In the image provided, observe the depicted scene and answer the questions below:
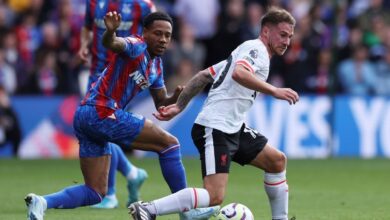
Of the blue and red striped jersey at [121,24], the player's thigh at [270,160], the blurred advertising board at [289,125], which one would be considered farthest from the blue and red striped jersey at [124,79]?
the blurred advertising board at [289,125]

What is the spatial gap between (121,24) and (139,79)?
103 inches

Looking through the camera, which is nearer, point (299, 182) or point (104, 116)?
point (104, 116)

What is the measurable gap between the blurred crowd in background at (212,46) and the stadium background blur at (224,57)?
19 mm

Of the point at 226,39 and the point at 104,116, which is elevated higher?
the point at 226,39

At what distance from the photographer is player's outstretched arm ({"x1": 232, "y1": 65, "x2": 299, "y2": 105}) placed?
838 centimetres

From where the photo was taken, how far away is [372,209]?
1118 centimetres

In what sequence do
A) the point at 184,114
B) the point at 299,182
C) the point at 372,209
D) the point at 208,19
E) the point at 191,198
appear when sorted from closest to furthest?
the point at 191,198 < the point at 372,209 < the point at 299,182 < the point at 184,114 < the point at 208,19

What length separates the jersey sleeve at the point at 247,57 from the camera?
28.8 feet

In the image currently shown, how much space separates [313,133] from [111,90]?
1056 cm

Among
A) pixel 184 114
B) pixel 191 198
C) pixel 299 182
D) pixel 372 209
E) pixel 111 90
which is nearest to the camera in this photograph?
pixel 191 198

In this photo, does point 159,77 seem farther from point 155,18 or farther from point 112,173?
point 112,173

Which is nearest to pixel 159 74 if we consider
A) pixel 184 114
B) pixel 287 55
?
pixel 184 114

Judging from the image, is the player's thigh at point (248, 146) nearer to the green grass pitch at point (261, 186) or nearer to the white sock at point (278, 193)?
the white sock at point (278, 193)

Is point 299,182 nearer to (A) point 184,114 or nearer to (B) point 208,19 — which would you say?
(A) point 184,114
